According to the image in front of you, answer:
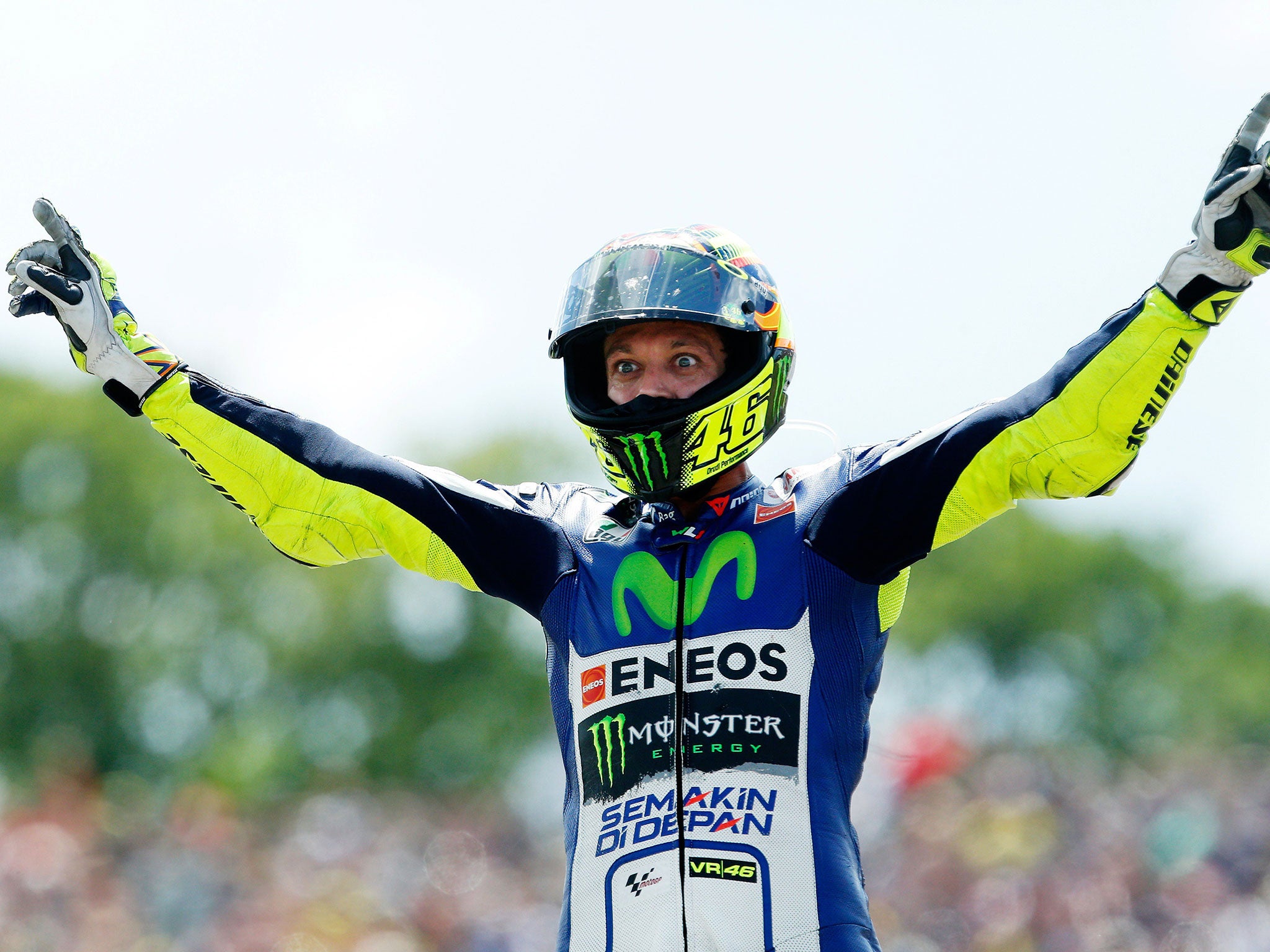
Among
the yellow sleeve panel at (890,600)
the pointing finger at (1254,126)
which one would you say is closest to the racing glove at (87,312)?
the yellow sleeve panel at (890,600)

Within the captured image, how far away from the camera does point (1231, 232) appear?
3.97m

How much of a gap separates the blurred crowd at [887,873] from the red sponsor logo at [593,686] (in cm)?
729

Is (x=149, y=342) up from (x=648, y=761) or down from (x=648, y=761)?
up

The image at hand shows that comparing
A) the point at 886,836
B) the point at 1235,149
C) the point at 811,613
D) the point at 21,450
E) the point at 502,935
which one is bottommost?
the point at 811,613

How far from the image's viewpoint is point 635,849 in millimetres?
4316

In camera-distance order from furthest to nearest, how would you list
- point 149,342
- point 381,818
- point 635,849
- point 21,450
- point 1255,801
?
point 21,450
point 381,818
point 1255,801
point 149,342
point 635,849

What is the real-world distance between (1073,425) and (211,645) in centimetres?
4485

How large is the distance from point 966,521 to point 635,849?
134 cm

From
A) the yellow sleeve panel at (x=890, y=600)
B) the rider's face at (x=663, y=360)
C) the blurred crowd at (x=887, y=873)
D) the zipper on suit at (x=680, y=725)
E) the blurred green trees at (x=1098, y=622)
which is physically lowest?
the zipper on suit at (x=680, y=725)

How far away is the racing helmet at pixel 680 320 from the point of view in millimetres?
4828

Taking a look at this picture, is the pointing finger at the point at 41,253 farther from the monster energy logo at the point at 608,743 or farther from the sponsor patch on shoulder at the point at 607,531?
the monster energy logo at the point at 608,743

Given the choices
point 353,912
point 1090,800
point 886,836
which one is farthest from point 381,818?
point 1090,800

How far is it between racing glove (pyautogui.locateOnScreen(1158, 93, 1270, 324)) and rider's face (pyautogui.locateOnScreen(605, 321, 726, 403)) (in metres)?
1.55

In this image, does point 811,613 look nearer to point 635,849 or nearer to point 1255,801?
point 635,849
